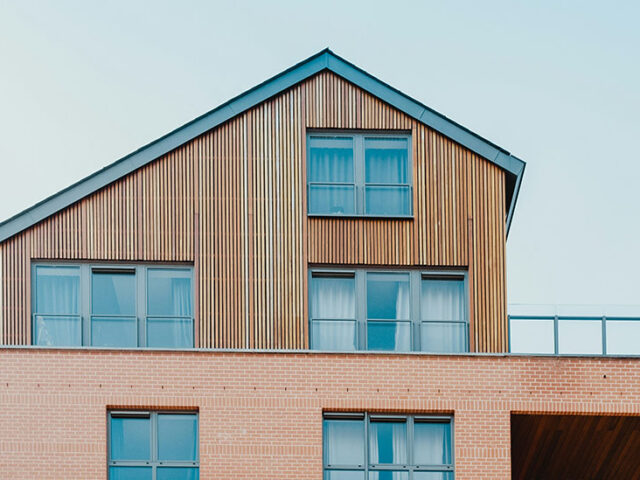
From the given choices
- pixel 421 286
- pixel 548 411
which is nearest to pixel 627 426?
pixel 548 411

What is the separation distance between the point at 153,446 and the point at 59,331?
2.95 m

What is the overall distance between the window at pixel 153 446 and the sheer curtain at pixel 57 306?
1863 millimetres

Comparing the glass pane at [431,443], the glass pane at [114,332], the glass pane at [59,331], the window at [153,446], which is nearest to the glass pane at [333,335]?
the glass pane at [431,443]

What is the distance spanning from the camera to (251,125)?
2112 cm

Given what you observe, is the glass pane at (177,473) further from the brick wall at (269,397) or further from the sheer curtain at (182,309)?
the sheer curtain at (182,309)

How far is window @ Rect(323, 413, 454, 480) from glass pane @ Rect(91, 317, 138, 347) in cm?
414

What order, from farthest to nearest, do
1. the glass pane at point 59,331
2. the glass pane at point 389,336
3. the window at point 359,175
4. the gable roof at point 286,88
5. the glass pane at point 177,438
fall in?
the window at point 359,175 → the gable roof at point 286,88 → the glass pane at point 389,336 → the glass pane at point 59,331 → the glass pane at point 177,438

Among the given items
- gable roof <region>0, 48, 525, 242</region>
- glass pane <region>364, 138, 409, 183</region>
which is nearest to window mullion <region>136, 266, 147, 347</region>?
gable roof <region>0, 48, 525, 242</region>

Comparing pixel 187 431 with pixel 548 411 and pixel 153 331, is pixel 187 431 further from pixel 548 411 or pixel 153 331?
pixel 548 411

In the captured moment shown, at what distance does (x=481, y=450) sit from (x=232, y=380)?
4994 mm

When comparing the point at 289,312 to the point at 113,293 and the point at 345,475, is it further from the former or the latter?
the point at 113,293

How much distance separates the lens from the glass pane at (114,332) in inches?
794

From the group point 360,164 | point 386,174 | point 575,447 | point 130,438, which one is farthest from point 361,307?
point 575,447

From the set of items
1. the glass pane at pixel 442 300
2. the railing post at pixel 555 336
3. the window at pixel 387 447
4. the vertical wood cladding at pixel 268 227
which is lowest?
the window at pixel 387 447
